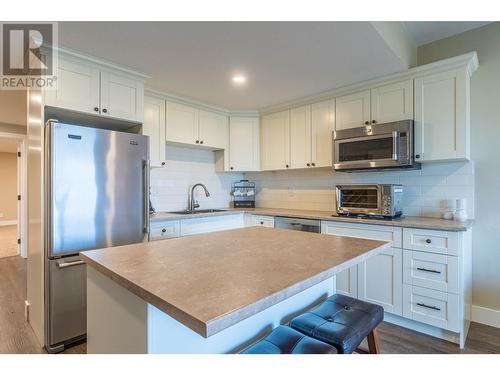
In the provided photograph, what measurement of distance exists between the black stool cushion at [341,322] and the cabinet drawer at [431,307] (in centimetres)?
112

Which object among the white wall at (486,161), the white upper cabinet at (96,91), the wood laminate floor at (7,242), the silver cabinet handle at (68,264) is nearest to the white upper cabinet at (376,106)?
the white wall at (486,161)

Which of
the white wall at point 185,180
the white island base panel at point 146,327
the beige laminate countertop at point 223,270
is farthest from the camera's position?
the white wall at point 185,180

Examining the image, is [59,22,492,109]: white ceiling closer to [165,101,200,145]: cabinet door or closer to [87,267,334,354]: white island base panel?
[165,101,200,145]: cabinet door

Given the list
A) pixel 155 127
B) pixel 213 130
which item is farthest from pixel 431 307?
pixel 155 127

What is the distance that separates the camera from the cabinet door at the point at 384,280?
240 cm

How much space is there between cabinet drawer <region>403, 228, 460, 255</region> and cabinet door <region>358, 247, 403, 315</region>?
13cm

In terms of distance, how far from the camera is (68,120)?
2.50 metres

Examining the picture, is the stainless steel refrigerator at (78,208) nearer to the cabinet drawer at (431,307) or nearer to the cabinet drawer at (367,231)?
→ the cabinet drawer at (367,231)

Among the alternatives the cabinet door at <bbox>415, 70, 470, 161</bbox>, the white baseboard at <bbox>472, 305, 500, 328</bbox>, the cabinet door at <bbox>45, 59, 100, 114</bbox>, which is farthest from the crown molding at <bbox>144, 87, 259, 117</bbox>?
the white baseboard at <bbox>472, 305, 500, 328</bbox>

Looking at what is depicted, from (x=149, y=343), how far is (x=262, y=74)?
2.42 metres

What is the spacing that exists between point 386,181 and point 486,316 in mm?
1467

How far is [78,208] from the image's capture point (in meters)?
2.10
